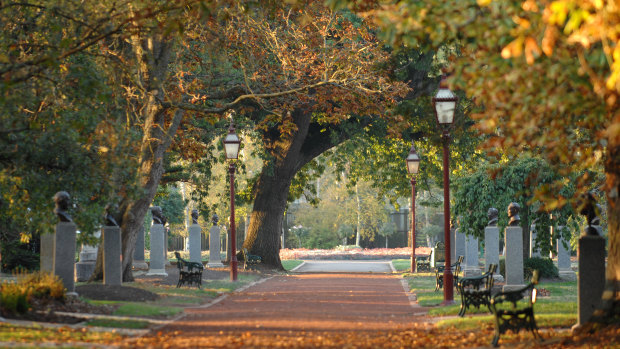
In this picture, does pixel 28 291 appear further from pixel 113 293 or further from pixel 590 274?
pixel 590 274

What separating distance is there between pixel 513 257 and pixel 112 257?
30.9 ft

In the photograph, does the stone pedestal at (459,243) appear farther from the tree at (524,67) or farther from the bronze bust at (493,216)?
the tree at (524,67)

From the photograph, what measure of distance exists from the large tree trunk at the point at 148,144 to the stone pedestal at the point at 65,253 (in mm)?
5367

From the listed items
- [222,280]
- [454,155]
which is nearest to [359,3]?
[222,280]

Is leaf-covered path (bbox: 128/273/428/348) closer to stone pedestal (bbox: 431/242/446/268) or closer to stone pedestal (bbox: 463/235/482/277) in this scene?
stone pedestal (bbox: 463/235/482/277)

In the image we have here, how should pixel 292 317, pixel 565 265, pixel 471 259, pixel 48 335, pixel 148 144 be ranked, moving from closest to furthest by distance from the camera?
pixel 48 335, pixel 292 317, pixel 148 144, pixel 565 265, pixel 471 259

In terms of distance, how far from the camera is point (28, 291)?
14812 millimetres

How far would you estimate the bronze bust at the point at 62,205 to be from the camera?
1666 cm

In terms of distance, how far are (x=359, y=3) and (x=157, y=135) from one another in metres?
10.0

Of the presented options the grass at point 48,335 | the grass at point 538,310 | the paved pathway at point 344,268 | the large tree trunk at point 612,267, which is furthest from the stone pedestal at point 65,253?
the paved pathway at point 344,268

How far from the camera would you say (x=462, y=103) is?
31.1m

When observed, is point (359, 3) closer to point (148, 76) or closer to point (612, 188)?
point (612, 188)

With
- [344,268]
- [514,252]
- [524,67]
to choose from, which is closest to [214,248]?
[344,268]

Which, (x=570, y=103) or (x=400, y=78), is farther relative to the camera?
(x=400, y=78)
